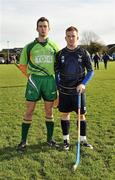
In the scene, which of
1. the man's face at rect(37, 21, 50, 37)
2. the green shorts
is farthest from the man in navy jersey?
the man's face at rect(37, 21, 50, 37)

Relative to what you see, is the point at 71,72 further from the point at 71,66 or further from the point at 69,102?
the point at 69,102

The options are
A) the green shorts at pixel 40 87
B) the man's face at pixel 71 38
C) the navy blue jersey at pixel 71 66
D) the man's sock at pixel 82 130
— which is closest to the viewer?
the man's face at pixel 71 38

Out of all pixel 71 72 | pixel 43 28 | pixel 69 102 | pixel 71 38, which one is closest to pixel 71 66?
pixel 71 72

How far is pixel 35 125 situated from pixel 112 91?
702 centimetres

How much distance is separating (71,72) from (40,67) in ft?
1.66

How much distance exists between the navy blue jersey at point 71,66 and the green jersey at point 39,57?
0.12m

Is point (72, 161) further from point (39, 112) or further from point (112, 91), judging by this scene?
point (112, 91)

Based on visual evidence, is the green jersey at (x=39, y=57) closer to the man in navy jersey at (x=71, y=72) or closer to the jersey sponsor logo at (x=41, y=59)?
the jersey sponsor logo at (x=41, y=59)

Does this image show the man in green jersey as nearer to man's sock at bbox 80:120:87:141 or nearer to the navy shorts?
the navy shorts

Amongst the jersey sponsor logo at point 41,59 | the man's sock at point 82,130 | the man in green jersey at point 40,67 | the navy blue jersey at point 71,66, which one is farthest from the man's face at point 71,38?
the man's sock at point 82,130

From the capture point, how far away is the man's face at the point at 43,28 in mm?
6117

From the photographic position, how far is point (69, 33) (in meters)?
6.12

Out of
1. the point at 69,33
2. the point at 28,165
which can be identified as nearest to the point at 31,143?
the point at 28,165

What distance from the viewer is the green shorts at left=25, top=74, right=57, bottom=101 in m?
6.32
